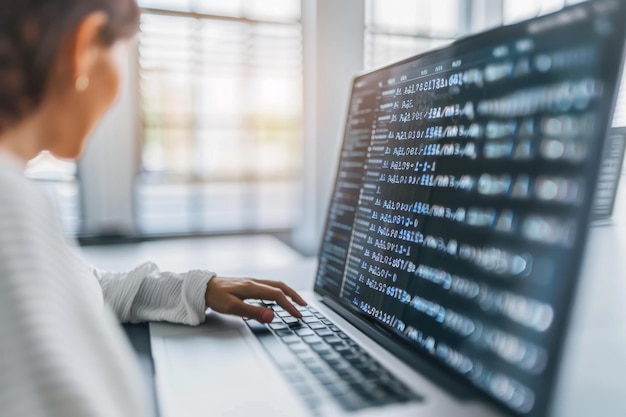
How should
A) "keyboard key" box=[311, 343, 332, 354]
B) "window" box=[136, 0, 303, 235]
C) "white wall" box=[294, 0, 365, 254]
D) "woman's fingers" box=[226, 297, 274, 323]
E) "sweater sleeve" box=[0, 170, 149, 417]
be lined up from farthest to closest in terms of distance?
1. "window" box=[136, 0, 303, 235]
2. "white wall" box=[294, 0, 365, 254]
3. "woman's fingers" box=[226, 297, 274, 323]
4. "keyboard key" box=[311, 343, 332, 354]
5. "sweater sleeve" box=[0, 170, 149, 417]

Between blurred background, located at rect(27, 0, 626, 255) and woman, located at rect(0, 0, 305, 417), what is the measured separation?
3.50ft

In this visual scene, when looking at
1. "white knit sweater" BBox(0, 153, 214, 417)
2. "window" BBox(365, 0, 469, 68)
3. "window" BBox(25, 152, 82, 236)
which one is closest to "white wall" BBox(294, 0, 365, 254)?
"window" BBox(365, 0, 469, 68)

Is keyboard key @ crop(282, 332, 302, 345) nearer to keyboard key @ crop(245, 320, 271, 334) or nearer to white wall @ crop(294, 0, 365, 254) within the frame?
keyboard key @ crop(245, 320, 271, 334)

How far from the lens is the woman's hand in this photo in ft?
2.21

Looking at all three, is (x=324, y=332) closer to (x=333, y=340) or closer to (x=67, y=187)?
(x=333, y=340)

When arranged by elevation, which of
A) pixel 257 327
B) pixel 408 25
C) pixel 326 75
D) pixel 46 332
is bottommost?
pixel 257 327

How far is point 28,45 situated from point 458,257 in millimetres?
433

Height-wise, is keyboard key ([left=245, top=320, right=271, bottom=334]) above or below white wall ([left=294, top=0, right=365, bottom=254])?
below

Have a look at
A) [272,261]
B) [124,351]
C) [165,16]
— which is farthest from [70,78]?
[165,16]

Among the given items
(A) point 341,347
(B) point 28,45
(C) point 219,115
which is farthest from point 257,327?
(C) point 219,115

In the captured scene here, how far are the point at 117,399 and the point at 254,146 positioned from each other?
1.49m

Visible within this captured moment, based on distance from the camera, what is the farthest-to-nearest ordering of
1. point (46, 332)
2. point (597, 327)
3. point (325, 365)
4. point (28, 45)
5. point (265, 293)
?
point (265, 293) → point (597, 327) → point (325, 365) → point (28, 45) → point (46, 332)

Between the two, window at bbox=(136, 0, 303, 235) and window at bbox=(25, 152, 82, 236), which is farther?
window at bbox=(136, 0, 303, 235)

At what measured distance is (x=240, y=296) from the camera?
0.71 meters
